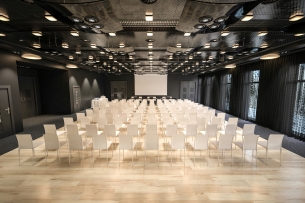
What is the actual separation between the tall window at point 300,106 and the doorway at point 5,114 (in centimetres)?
1366

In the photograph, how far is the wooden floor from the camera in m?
3.19

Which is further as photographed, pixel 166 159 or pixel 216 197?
pixel 166 159

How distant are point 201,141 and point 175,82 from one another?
17.6 m

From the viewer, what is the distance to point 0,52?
6723 millimetres

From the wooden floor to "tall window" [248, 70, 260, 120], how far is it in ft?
19.3

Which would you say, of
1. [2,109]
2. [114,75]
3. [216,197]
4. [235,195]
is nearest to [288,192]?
[235,195]

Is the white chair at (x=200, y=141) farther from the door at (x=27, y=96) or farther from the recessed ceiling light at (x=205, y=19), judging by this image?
the door at (x=27, y=96)

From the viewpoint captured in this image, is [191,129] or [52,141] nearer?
[52,141]

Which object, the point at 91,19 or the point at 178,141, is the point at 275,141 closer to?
the point at 178,141

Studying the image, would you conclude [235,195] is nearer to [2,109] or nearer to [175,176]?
[175,176]

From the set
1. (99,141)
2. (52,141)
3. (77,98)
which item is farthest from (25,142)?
(77,98)

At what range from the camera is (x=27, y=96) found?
1127 centimetres

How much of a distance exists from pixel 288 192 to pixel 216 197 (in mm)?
1722

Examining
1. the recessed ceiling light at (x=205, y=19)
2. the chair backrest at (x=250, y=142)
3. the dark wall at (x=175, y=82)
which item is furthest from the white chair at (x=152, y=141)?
the dark wall at (x=175, y=82)
